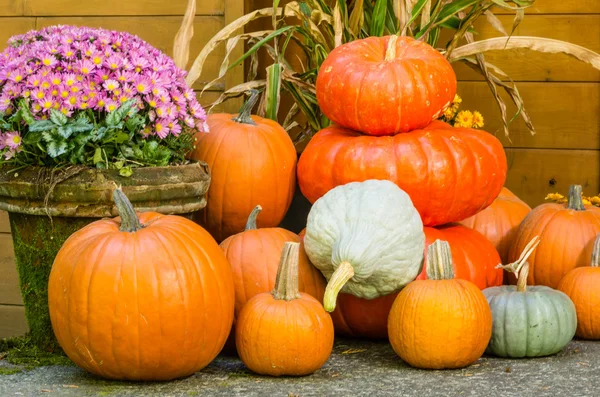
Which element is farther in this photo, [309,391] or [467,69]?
[467,69]

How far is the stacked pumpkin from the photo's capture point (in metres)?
2.90

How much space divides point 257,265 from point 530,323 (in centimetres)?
84

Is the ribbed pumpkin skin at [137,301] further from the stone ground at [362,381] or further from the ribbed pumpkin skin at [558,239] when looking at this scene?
the ribbed pumpkin skin at [558,239]

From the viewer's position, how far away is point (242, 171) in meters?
3.13

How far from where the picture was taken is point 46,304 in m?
2.84

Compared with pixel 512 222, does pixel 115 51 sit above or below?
above

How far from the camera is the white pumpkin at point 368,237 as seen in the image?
8.59 ft

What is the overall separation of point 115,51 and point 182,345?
1.03 metres

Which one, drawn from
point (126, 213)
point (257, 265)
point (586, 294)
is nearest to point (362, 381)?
point (257, 265)

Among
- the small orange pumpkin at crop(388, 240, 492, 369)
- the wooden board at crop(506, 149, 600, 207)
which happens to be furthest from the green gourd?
the wooden board at crop(506, 149, 600, 207)

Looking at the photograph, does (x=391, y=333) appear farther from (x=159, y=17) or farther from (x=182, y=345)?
(x=159, y=17)

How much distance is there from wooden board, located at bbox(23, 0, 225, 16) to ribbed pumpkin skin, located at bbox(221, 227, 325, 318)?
1.40 metres

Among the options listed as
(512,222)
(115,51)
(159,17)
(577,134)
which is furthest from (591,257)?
(159,17)

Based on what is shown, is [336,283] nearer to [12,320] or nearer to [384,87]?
[384,87]
